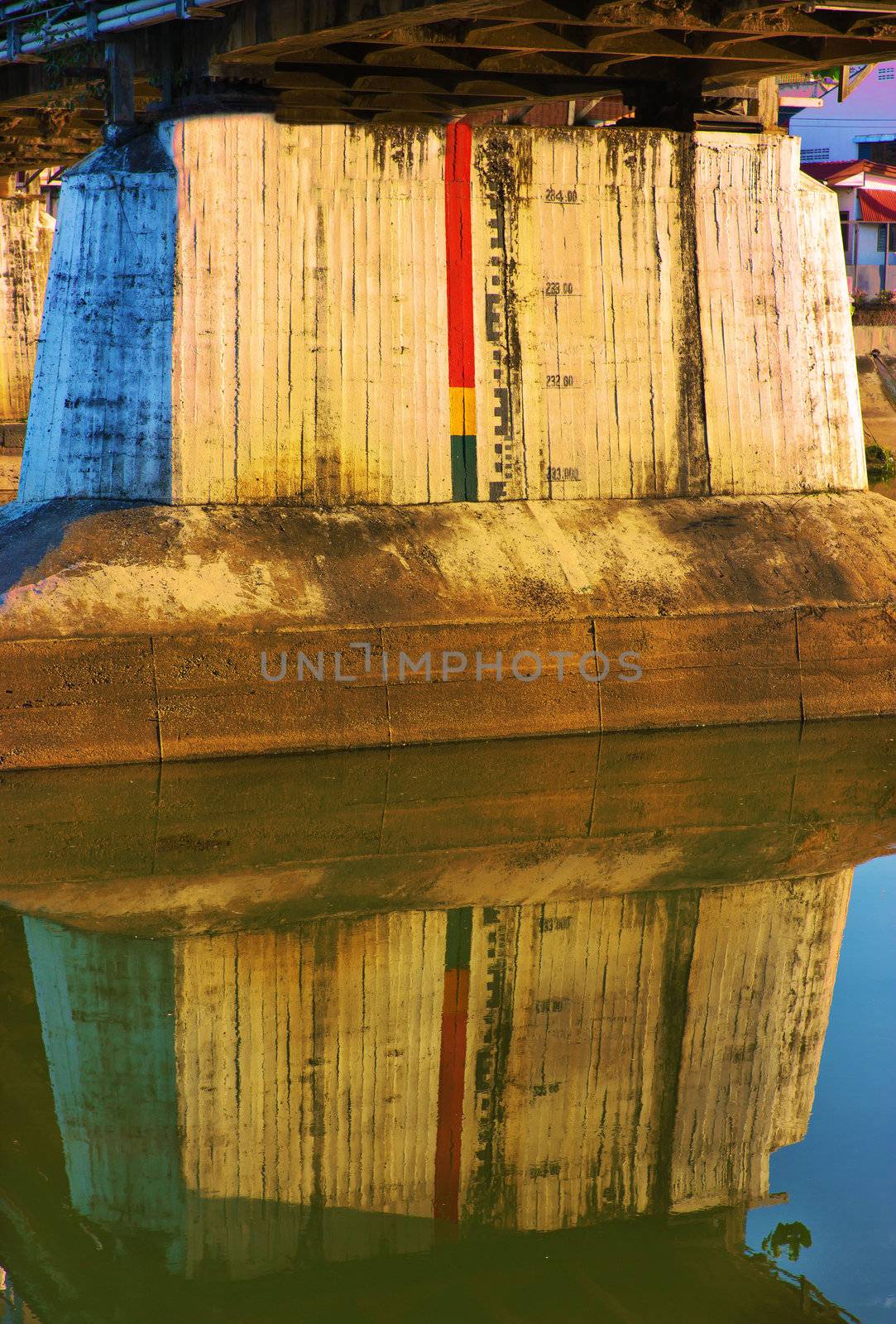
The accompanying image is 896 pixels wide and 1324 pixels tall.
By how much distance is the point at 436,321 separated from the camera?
13320 millimetres

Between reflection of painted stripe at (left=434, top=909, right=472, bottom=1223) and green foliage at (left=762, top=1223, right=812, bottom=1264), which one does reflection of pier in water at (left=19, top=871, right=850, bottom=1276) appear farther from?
green foliage at (left=762, top=1223, right=812, bottom=1264)

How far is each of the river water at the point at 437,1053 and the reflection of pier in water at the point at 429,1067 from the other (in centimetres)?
2

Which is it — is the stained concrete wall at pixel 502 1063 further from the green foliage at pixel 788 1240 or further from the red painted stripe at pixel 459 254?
the red painted stripe at pixel 459 254

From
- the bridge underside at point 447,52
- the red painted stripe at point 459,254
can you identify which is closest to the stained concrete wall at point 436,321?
the red painted stripe at point 459,254

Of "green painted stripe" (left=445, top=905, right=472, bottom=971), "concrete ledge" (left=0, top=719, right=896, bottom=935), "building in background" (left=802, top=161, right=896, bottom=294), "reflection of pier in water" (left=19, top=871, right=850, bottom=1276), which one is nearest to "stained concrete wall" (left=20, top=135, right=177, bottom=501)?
"concrete ledge" (left=0, top=719, right=896, bottom=935)

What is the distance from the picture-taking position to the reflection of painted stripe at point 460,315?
524 inches

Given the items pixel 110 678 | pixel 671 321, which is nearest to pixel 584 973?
pixel 110 678

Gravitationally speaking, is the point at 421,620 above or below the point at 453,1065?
above

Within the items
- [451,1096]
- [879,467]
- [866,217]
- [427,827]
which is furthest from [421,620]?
[866,217]

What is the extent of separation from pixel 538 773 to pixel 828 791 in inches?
78.5

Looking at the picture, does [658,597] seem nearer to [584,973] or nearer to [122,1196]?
[584,973]

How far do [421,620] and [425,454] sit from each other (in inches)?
71.5

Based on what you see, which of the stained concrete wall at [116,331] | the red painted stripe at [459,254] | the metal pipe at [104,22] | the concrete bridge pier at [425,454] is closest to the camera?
the concrete bridge pier at [425,454]

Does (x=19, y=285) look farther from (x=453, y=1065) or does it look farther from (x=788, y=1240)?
(x=788, y=1240)
